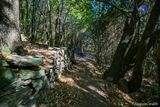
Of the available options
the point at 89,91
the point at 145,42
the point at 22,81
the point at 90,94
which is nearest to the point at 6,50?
the point at 22,81

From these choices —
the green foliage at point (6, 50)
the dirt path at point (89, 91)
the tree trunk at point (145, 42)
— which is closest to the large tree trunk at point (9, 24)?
the green foliage at point (6, 50)

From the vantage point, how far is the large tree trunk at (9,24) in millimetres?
7754

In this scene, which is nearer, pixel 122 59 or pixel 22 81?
pixel 22 81

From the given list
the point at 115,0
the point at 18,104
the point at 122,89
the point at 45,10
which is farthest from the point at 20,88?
the point at 45,10

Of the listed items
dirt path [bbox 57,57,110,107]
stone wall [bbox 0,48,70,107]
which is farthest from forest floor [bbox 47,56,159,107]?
stone wall [bbox 0,48,70,107]

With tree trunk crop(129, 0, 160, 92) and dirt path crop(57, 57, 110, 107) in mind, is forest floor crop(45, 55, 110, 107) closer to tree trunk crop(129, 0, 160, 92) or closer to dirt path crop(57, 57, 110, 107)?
dirt path crop(57, 57, 110, 107)

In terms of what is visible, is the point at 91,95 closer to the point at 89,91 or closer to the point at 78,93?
the point at 89,91

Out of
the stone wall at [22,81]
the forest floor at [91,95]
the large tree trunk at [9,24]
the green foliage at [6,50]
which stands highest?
the large tree trunk at [9,24]

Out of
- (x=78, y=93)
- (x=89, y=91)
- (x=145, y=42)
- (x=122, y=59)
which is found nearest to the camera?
(x=78, y=93)

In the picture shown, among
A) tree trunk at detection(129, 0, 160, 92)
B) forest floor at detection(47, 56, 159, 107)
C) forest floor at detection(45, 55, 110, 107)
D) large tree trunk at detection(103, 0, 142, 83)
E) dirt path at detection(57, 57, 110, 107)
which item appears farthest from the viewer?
large tree trunk at detection(103, 0, 142, 83)

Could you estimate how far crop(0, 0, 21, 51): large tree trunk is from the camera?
7754 mm

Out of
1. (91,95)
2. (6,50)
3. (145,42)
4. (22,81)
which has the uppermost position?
(145,42)

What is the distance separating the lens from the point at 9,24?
7.92 meters

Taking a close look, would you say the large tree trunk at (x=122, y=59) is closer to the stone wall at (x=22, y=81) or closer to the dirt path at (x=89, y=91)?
the dirt path at (x=89, y=91)
